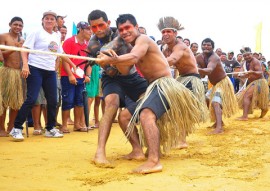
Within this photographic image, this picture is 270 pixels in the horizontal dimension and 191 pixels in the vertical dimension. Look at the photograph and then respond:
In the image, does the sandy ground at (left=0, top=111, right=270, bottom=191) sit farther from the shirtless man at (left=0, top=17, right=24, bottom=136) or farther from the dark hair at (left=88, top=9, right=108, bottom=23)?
the dark hair at (left=88, top=9, right=108, bottom=23)

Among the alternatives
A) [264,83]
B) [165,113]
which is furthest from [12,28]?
[264,83]

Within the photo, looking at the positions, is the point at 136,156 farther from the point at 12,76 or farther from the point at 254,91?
the point at 254,91

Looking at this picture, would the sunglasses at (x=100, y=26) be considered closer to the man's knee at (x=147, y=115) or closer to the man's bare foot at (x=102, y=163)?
the man's knee at (x=147, y=115)

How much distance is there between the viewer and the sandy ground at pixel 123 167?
2551 mm

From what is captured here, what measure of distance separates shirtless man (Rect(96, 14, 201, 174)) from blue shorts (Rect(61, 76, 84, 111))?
6.41 feet

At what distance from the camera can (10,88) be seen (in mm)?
4977

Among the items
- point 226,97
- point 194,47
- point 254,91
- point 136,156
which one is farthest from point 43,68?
point 194,47

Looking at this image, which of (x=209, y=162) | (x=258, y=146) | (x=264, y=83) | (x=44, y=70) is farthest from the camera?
(x=264, y=83)

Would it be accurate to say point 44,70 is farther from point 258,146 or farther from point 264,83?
point 264,83

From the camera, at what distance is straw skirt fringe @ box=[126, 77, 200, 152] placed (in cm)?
340

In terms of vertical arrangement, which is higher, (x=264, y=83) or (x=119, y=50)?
(x=119, y=50)

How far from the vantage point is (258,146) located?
4.25 metres

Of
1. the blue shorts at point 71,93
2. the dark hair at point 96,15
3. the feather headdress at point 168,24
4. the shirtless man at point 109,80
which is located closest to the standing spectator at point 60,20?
the blue shorts at point 71,93

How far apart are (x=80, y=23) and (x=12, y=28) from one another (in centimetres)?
100
